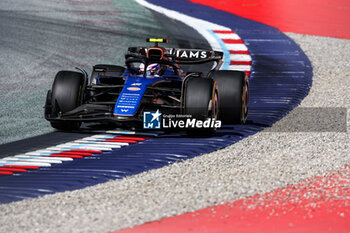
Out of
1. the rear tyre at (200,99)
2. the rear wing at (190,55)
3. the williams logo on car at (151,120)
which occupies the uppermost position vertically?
the rear wing at (190,55)

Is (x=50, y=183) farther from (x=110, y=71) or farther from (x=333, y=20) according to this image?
(x=333, y=20)

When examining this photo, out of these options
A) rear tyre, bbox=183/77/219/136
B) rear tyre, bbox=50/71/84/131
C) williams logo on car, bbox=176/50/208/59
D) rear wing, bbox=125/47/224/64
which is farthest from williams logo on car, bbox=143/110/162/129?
williams logo on car, bbox=176/50/208/59

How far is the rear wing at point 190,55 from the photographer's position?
1138 centimetres

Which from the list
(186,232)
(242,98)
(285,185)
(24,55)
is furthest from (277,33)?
(186,232)

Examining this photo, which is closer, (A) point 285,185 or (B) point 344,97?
(A) point 285,185

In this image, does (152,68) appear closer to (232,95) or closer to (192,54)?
(192,54)

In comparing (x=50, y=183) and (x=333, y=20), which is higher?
(x=333, y=20)

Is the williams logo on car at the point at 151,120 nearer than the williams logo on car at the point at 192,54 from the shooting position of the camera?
Yes

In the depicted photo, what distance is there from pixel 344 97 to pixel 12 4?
548 inches

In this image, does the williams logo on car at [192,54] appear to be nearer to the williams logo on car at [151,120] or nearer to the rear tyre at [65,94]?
the rear tyre at [65,94]

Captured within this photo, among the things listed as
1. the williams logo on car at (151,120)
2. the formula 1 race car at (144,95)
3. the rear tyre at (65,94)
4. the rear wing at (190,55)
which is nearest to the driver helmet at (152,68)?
the formula 1 race car at (144,95)

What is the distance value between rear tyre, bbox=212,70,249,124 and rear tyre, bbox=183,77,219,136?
714 millimetres

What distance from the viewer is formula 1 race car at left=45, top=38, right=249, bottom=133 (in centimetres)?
962

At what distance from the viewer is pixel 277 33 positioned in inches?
802
